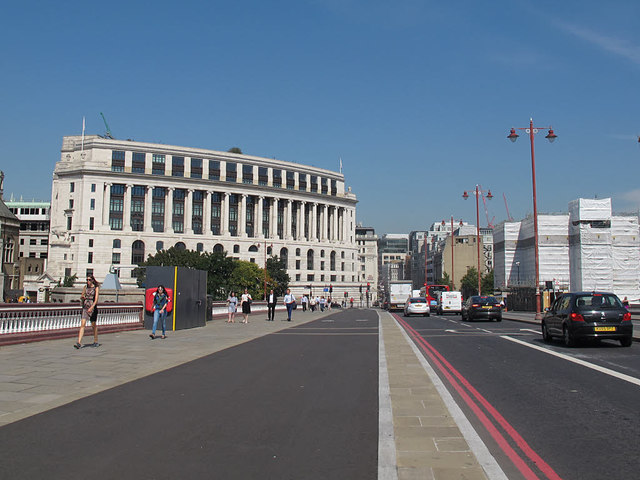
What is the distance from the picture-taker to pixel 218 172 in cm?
11719

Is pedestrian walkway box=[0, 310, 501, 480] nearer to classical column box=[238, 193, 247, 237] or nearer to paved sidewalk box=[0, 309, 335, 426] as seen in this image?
paved sidewalk box=[0, 309, 335, 426]

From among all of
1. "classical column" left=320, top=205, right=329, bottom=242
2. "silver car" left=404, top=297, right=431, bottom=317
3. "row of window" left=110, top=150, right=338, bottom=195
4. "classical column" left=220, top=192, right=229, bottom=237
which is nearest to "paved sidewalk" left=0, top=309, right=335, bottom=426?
"silver car" left=404, top=297, right=431, bottom=317

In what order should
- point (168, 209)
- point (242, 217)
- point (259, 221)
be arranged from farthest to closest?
point (259, 221) → point (242, 217) → point (168, 209)

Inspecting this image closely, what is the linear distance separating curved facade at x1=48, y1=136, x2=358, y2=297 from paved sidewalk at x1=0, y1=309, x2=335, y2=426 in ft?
289

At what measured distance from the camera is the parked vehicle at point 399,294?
67.8 m

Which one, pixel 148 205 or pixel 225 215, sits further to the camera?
pixel 225 215

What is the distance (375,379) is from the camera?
1062 cm

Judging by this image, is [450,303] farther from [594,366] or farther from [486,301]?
[594,366]

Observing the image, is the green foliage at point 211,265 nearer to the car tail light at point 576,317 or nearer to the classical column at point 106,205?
the classical column at point 106,205

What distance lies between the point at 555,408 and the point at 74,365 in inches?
375

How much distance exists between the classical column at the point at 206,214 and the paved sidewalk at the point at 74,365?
316 feet

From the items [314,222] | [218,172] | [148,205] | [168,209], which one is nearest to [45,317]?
[148,205]

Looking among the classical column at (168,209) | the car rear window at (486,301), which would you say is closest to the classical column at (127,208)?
the classical column at (168,209)

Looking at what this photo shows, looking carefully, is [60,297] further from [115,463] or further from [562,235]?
[562,235]
